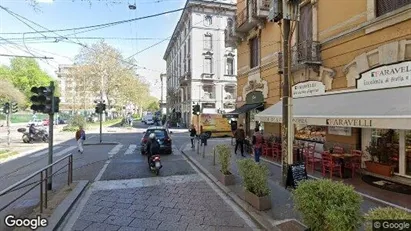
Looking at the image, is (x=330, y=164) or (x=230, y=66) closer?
(x=330, y=164)

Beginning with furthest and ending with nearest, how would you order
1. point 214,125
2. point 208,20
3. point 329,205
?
1. point 208,20
2. point 214,125
3. point 329,205

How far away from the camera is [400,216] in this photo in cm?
→ 290

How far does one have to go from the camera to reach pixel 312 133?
11.8 metres

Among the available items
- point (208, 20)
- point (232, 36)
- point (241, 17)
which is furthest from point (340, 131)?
point (208, 20)

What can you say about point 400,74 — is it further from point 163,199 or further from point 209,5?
point 209,5

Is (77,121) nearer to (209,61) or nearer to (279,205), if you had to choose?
(209,61)

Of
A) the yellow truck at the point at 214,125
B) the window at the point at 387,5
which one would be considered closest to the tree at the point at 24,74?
the yellow truck at the point at 214,125

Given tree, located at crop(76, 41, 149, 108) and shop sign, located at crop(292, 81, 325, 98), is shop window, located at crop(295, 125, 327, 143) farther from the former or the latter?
tree, located at crop(76, 41, 149, 108)

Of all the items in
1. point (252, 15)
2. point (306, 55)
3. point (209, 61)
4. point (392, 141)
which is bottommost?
point (392, 141)

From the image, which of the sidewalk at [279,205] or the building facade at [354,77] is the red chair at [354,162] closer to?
the building facade at [354,77]

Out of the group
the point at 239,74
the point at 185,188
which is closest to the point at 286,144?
the point at 185,188

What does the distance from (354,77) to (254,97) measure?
7.76 metres

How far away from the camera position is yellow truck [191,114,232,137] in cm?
2481

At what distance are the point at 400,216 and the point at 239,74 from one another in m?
17.0
